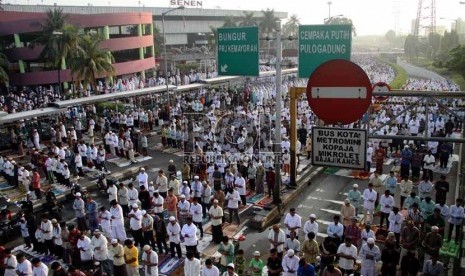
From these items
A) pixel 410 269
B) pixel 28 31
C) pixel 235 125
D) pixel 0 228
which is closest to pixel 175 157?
Result: pixel 235 125

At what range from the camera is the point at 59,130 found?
22172mm

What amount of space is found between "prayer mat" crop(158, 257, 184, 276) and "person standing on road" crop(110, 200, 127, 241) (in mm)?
1375

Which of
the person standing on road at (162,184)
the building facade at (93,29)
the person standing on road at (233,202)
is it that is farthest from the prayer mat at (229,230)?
the building facade at (93,29)

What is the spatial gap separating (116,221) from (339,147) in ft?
25.1

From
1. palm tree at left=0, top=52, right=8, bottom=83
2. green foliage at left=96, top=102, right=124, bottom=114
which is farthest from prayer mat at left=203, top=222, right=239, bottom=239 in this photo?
palm tree at left=0, top=52, right=8, bottom=83

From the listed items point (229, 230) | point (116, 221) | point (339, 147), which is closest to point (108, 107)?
point (229, 230)

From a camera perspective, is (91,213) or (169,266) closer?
(169,266)

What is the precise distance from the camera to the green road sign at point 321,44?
41.9ft

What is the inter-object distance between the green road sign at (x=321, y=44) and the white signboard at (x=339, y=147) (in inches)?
293

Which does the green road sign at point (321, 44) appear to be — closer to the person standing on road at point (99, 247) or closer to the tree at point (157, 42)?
the person standing on road at point (99, 247)

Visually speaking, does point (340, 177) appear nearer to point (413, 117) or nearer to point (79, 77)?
point (413, 117)

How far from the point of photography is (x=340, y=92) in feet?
17.0

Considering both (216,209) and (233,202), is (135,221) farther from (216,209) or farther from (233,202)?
(233,202)

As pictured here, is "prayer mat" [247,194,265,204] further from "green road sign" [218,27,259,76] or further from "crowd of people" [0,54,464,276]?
"green road sign" [218,27,259,76]
